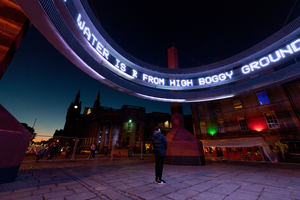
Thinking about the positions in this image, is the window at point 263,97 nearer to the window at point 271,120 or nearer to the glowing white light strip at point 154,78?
the window at point 271,120

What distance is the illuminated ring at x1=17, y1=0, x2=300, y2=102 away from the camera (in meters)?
3.82

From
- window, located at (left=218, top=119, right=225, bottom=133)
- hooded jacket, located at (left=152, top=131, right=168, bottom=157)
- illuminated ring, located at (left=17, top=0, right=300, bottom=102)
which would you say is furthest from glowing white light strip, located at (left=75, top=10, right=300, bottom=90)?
window, located at (left=218, top=119, right=225, bottom=133)

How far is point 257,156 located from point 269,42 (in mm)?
15911

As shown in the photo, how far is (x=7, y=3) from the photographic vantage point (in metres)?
4.32

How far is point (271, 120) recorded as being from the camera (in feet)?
50.2

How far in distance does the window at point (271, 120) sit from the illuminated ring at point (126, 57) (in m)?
11.4

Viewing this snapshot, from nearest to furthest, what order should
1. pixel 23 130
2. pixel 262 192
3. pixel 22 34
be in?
pixel 262 192
pixel 23 130
pixel 22 34

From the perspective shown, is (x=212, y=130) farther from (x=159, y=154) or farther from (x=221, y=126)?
(x=159, y=154)

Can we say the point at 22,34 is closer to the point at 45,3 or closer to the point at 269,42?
the point at 45,3

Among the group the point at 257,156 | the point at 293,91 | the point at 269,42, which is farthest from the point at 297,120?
the point at 269,42

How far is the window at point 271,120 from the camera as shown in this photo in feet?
49.1

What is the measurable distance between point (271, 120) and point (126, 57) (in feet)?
64.9

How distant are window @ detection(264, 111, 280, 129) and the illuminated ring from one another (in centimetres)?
1135

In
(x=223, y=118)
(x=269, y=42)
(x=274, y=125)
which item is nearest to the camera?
(x=269, y=42)
